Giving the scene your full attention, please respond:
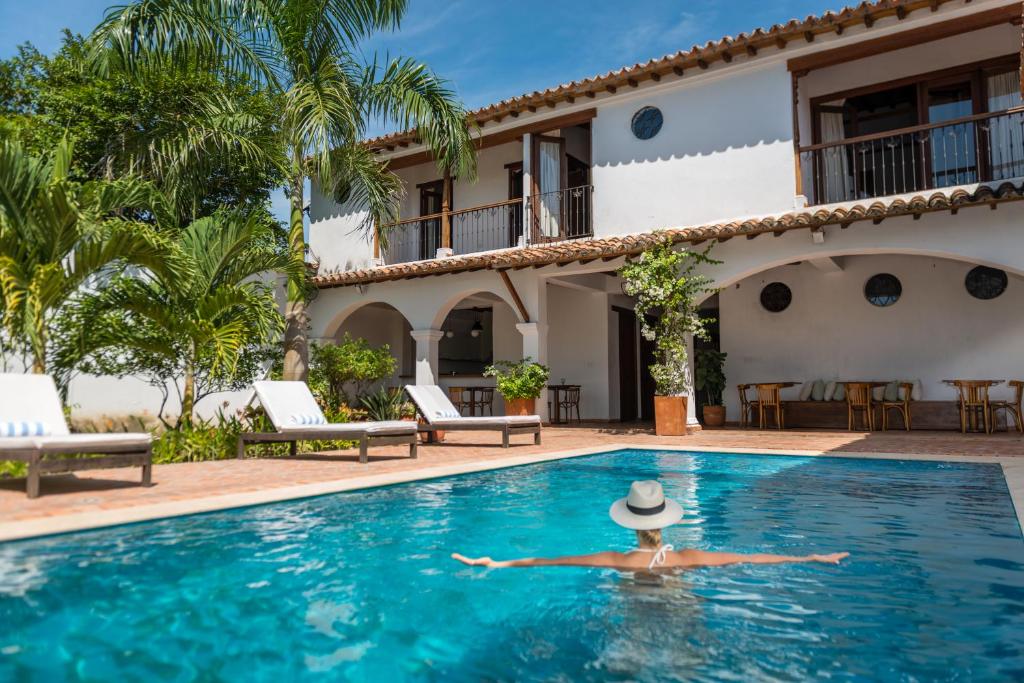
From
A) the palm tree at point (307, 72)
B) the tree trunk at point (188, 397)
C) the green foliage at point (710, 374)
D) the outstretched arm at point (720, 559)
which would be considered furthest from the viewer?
the green foliage at point (710, 374)

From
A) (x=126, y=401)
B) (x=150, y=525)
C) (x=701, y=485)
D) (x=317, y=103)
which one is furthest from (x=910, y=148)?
(x=126, y=401)

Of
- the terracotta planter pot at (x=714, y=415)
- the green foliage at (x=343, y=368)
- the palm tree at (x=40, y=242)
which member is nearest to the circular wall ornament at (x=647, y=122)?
the terracotta planter pot at (x=714, y=415)

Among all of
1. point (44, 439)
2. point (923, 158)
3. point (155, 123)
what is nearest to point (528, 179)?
point (155, 123)

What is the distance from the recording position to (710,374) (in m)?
13.9

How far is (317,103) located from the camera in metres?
9.71

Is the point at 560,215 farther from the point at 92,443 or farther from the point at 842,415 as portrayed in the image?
the point at 92,443

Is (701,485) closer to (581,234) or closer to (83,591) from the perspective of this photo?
(83,591)

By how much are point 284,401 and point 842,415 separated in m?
9.68

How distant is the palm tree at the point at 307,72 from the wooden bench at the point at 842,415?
24.2 feet

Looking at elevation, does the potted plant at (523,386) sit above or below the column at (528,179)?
below

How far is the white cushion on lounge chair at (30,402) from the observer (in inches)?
220

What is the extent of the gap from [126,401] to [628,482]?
31.8 ft

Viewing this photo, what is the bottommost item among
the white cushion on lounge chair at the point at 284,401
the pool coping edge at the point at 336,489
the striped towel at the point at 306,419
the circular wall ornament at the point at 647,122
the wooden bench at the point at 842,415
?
the pool coping edge at the point at 336,489

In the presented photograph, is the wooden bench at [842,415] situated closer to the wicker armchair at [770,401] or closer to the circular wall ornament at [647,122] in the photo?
the wicker armchair at [770,401]
